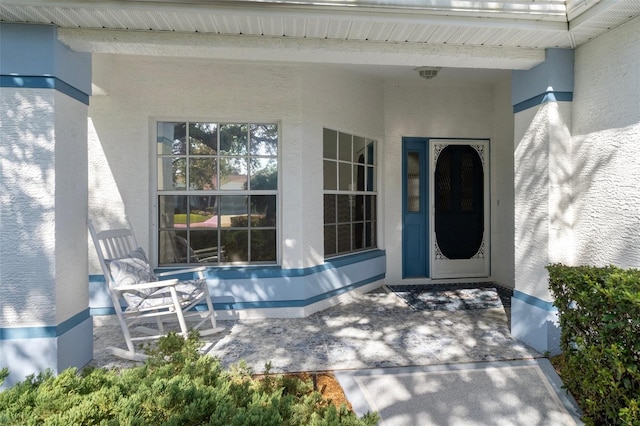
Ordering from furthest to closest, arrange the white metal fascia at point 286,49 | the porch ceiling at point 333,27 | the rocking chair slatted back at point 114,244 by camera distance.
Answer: the rocking chair slatted back at point 114,244
the white metal fascia at point 286,49
the porch ceiling at point 333,27

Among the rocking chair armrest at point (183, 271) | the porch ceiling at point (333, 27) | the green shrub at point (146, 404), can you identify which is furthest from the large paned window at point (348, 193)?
the green shrub at point (146, 404)

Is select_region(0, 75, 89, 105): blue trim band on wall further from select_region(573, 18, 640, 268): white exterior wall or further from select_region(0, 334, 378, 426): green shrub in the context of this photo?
select_region(573, 18, 640, 268): white exterior wall

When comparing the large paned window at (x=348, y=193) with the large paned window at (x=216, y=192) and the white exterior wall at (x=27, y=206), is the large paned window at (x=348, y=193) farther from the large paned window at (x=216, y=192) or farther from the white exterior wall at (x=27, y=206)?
the white exterior wall at (x=27, y=206)

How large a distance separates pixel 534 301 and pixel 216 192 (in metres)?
3.50

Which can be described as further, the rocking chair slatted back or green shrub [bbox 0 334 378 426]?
the rocking chair slatted back

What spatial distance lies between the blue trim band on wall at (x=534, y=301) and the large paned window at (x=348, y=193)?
2.30 m

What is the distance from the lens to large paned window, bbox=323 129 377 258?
5.04m

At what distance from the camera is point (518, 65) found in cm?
340

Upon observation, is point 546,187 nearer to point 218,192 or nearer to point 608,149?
point 608,149

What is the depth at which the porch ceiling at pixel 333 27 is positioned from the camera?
8.64 feet

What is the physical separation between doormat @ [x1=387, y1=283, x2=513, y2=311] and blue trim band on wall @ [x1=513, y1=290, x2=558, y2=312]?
1.14m

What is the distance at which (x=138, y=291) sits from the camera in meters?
3.64

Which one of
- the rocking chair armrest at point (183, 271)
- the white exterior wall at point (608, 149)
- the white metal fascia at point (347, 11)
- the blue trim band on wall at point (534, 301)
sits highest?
the white metal fascia at point (347, 11)

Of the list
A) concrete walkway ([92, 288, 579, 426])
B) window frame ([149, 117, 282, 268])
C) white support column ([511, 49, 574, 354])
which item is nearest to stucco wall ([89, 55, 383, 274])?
window frame ([149, 117, 282, 268])
